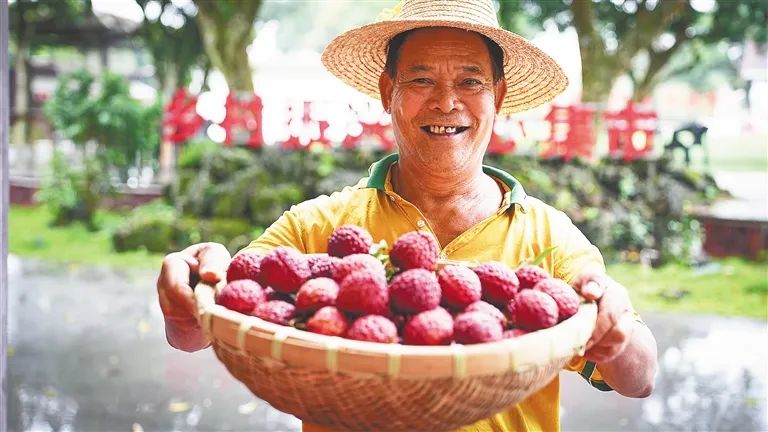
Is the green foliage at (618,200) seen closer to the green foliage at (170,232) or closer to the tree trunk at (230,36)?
the green foliage at (170,232)

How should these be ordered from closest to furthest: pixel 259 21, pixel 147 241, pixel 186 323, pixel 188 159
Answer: pixel 186 323
pixel 147 241
pixel 188 159
pixel 259 21

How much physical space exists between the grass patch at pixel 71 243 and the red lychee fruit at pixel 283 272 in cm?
725

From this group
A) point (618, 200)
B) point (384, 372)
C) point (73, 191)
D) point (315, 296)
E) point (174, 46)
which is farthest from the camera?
point (174, 46)

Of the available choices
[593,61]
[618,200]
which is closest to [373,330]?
[618,200]

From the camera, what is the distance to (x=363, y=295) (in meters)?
1.18

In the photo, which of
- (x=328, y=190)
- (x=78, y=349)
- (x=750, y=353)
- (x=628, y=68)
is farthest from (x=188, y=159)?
(x=750, y=353)

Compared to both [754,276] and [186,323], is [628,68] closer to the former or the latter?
[754,276]

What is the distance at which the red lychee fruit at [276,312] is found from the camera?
119 centimetres

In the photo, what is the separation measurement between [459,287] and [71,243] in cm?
969

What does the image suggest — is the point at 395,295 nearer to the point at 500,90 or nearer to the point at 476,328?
the point at 476,328

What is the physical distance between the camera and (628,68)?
9.45 metres

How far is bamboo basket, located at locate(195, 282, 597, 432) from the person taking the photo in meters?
1.02

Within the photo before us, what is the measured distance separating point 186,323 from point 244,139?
7916 mm

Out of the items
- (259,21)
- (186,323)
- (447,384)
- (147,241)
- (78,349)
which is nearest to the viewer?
(447,384)
